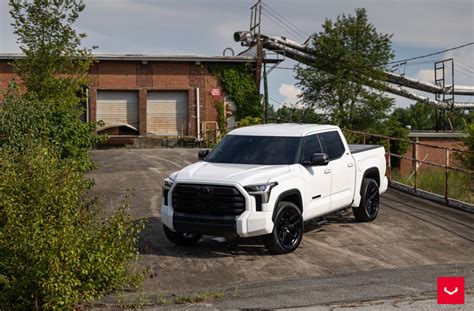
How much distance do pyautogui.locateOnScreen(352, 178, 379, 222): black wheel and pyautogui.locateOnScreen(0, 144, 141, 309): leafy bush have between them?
5614 mm

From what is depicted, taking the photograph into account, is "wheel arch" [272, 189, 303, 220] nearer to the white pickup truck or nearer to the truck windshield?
the white pickup truck

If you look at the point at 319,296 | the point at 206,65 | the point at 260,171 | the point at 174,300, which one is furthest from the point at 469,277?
the point at 206,65

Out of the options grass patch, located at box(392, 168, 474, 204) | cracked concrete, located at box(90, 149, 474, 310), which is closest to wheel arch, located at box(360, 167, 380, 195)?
cracked concrete, located at box(90, 149, 474, 310)

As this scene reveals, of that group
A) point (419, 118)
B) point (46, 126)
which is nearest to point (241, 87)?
point (46, 126)

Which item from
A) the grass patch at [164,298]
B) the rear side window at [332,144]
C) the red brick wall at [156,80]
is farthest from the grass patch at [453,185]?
the red brick wall at [156,80]

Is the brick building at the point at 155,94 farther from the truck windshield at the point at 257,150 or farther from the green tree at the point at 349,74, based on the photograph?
the truck windshield at the point at 257,150

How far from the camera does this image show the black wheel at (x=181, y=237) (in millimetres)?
10305

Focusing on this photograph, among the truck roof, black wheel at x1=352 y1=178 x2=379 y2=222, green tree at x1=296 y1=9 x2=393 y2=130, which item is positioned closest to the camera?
the truck roof

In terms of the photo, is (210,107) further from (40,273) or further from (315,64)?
(40,273)

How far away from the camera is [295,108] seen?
38312mm

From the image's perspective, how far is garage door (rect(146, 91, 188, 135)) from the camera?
37.8 m

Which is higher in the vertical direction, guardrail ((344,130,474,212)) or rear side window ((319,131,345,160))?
rear side window ((319,131,345,160))

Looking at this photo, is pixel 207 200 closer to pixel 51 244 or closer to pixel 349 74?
pixel 51 244

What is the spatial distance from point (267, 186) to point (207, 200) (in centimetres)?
96
